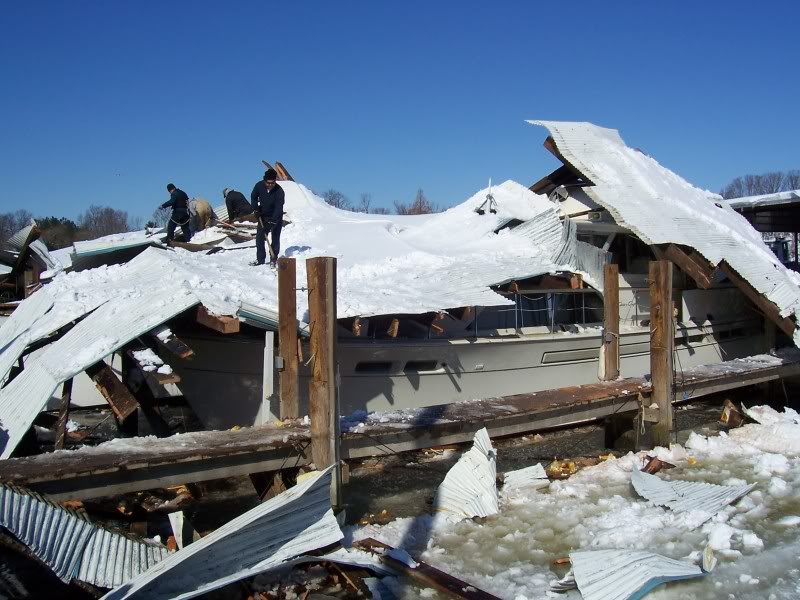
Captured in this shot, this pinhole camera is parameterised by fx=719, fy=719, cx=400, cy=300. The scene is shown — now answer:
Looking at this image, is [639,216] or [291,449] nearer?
[291,449]

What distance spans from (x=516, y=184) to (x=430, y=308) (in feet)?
20.8

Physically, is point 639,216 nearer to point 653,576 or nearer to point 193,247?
point 193,247

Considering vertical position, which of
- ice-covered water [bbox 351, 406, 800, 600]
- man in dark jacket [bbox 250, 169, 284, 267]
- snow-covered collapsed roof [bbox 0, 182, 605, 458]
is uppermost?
man in dark jacket [bbox 250, 169, 284, 267]

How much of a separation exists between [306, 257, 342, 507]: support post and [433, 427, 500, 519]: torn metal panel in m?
1.43

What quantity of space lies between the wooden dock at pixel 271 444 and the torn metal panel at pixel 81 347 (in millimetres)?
1290

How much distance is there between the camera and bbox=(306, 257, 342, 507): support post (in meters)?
6.46

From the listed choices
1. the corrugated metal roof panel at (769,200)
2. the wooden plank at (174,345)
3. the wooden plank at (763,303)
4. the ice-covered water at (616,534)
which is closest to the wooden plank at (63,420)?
the wooden plank at (174,345)

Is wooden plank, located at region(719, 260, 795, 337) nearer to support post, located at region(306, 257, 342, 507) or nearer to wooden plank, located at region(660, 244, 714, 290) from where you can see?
wooden plank, located at region(660, 244, 714, 290)

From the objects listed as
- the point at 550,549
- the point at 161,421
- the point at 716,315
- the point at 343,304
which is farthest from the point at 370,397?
the point at 716,315

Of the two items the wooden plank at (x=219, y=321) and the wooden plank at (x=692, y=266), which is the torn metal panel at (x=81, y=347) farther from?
the wooden plank at (x=692, y=266)

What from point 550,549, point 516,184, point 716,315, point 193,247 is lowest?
point 550,549

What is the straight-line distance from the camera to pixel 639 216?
12867mm

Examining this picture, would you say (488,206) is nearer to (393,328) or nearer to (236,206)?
(236,206)

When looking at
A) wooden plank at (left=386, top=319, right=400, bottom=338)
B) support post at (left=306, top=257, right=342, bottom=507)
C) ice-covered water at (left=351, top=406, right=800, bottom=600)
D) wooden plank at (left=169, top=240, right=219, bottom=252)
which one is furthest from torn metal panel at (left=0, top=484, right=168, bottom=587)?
wooden plank at (left=169, top=240, right=219, bottom=252)
